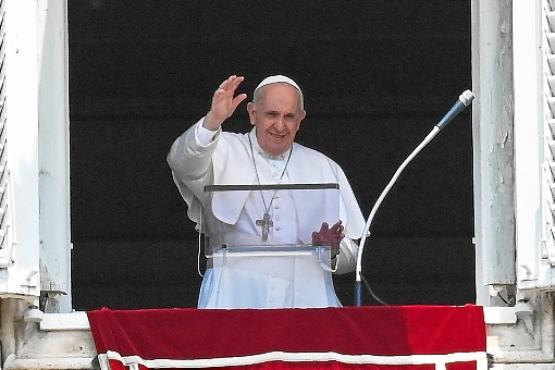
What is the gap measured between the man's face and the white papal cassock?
0.18 feet

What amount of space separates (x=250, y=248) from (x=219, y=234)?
0.22 meters

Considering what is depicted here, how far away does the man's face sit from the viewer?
7.42 meters

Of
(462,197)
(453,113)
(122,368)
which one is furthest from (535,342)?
(462,197)

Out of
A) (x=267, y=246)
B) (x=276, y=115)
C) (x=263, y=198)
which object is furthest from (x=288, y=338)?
(x=276, y=115)

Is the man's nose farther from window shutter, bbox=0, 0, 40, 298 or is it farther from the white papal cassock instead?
window shutter, bbox=0, 0, 40, 298

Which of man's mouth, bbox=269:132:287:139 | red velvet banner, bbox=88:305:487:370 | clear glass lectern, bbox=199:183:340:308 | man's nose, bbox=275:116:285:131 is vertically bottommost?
red velvet banner, bbox=88:305:487:370

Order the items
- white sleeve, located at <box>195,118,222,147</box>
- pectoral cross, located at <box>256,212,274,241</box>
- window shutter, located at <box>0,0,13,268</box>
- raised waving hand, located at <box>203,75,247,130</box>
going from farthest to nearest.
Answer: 1. pectoral cross, located at <box>256,212,274,241</box>
2. white sleeve, located at <box>195,118,222,147</box>
3. raised waving hand, located at <box>203,75,247,130</box>
4. window shutter, located at <box>0,0,13,268</box>

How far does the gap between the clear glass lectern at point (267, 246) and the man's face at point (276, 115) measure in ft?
0.72

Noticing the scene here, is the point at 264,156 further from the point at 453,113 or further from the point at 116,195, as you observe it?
the point at 116,195

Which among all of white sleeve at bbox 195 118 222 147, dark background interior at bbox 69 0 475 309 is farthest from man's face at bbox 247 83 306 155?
dark background interior at bbox 69 0 475 309

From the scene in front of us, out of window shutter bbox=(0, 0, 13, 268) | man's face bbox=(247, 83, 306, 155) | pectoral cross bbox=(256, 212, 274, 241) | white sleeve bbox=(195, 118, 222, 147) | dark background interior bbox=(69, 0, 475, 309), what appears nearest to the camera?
A: window shutter bbox=(0, 0, 13, 268)

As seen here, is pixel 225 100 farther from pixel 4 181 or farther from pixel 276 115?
pixel 4 181

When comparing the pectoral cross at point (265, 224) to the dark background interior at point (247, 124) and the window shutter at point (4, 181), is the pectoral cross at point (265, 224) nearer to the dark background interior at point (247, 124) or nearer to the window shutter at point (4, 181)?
the window shutter at point (4, 181)

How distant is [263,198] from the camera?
24.1 ft
